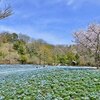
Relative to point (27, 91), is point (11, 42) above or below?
above

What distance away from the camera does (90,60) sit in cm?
4984

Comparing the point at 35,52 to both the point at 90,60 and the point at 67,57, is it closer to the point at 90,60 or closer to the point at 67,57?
the point at 67,57

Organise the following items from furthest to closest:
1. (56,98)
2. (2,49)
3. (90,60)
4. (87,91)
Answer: (2,49) → (90,60) → (87,91) → (56,98)

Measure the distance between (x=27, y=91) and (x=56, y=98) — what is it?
1.67 metres

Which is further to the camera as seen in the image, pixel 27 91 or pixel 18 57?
pixel 18 57

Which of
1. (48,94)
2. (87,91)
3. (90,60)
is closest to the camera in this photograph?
(48,94)

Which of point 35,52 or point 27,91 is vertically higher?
point 35,52

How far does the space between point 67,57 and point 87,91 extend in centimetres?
4081

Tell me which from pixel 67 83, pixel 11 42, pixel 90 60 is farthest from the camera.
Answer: pixel 11 42

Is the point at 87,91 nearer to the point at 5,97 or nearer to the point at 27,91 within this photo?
the point at 27,91

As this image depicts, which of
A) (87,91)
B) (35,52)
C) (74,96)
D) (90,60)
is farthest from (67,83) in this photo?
(35,52)

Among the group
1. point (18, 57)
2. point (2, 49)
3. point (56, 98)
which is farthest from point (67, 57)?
point (56, 98)

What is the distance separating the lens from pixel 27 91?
410 inches

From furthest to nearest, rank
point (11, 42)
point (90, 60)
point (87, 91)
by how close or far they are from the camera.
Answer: point (11, 42), point (90, 60), point (87, 91)
